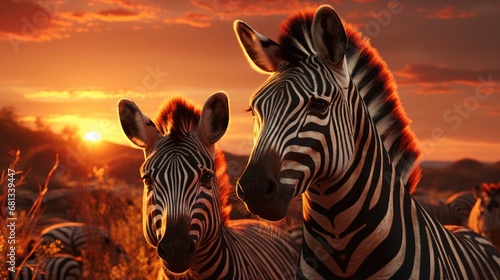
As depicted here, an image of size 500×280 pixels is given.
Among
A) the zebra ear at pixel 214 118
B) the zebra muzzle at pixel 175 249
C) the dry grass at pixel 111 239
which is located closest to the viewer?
the zebra muzzle at pixel 175 249

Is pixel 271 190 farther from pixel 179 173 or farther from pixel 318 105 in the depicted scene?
pixel 179 173

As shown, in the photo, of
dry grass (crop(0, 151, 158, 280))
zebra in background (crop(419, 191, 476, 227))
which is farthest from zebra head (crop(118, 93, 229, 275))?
zebra in background (crop(419, 191, 476, 227))

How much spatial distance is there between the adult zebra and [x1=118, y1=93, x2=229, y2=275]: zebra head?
4.70 ft

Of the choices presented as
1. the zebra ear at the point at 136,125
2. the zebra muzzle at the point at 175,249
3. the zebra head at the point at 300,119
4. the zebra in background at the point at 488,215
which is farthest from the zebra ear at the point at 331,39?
the zebra in background at the point at 488,215

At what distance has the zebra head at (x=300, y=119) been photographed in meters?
3.64

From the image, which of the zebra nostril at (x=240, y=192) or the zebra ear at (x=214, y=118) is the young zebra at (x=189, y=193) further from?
the zebra nostril at (x=240, y=192)

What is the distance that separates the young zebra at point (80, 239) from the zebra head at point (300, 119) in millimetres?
6776

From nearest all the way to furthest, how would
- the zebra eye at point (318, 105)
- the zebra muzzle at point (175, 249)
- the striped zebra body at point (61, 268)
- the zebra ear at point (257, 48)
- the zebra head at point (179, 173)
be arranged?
1. the zebra eye at point (318, 105)
2. the zebra ear at point (257, 48)
3. the zebra muzzle at point (175, 249)
4. the zebra head at point (179, 173)
5. the striped zebra body at point (61, 268)

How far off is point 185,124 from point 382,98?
217cm

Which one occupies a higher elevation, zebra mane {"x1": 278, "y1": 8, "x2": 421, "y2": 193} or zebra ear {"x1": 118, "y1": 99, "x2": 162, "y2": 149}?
zebra ear {"x1": 118, "y1": 99, "x2": 162, "y2": 149}

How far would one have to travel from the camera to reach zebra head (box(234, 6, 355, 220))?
364cm

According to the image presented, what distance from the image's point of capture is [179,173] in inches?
224

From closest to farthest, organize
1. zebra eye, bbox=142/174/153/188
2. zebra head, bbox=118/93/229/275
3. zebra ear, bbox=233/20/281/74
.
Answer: zebra ear, bbox=233/20/281/74
zebra head, bbox=118/93/229/275
zebra eye, bbox=142/174/153/188

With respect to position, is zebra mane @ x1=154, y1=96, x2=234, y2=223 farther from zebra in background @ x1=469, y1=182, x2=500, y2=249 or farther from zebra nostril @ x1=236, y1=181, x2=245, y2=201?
zebra in background @ x1=469, y1=182, x2=500, y2=249
